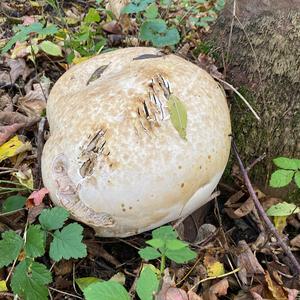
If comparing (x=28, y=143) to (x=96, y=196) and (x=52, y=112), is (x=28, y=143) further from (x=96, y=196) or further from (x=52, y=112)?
(x=96, y=196)

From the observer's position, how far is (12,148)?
254 centimetres

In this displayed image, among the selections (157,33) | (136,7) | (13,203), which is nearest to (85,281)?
(13,203)

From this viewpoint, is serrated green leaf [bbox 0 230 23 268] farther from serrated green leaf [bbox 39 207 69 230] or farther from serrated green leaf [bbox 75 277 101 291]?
serrated green leaf [bbox 75 277 101 291]

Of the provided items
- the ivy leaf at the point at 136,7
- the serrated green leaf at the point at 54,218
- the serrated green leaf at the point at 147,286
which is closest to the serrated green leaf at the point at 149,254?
the serrated green leaf at the point at 147,286

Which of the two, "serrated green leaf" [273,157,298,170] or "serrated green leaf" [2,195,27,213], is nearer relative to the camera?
"serrated green leaf" [273,157,298,170]

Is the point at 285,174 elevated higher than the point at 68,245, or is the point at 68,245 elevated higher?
the point at 285,174

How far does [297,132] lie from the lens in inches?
97.3

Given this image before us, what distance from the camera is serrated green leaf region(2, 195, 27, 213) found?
2.31 meters

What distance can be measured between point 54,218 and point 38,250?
5.8 inches

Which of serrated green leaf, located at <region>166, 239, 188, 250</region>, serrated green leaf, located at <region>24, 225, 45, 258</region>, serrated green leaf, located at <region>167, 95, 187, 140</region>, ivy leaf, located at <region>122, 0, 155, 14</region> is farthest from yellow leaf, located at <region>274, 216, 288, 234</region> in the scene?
ivy leaf, located at <region>122, 0, 155, 14</region>

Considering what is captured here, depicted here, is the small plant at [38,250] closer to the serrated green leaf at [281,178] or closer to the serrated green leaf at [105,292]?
the serrated green leaf at [105,292]

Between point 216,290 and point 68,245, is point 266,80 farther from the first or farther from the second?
point 68,245

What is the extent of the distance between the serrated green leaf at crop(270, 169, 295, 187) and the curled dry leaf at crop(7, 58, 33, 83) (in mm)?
1984

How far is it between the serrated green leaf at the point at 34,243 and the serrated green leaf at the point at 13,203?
39cm
